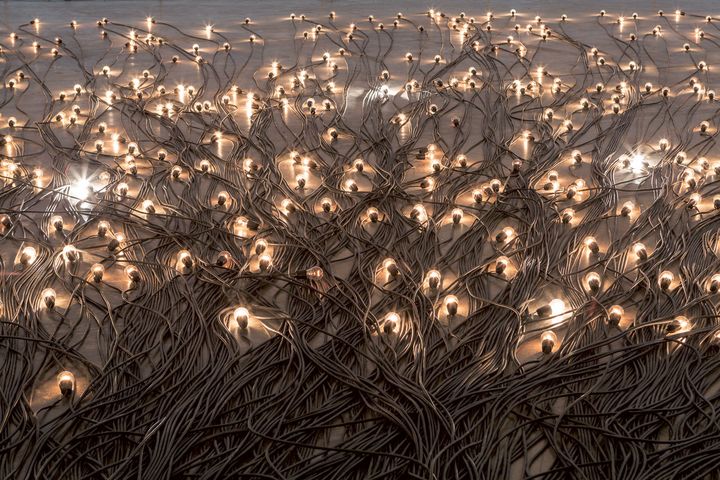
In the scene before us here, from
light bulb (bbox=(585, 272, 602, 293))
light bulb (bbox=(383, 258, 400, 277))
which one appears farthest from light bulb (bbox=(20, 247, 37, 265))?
light bulb (bbox=(585, 272, 602, 293))

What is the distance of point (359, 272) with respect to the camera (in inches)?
99.3

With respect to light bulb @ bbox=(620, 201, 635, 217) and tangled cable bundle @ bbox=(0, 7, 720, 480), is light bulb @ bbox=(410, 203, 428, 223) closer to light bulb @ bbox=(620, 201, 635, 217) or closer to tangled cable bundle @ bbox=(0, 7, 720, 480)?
tangled cable bundle @ bbox=(0, 7, 720, 480)

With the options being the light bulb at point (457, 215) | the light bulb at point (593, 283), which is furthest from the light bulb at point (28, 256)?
the light bulb at point (593, 283)

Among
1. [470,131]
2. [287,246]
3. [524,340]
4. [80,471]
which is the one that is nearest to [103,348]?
[80,471]

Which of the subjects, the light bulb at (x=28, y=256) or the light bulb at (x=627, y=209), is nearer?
the light bulb at (x=28, y=256)

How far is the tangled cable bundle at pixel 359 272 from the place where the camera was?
1.87 meters

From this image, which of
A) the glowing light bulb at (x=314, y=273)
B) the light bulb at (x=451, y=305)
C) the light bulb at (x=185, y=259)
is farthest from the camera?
the light bulb at (x=185, y=259)

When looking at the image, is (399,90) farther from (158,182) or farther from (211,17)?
(211,17)

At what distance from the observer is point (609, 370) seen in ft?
6.82

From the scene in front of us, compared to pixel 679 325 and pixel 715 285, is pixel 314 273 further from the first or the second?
pixel 715 285

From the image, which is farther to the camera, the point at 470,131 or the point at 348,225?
the point at 470,131

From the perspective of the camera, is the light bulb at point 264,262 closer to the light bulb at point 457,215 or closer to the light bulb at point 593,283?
the light bulb at point 457,215

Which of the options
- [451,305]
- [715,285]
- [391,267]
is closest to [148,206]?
[391,267]

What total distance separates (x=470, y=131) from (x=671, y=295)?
159 centimetres
